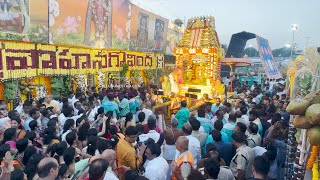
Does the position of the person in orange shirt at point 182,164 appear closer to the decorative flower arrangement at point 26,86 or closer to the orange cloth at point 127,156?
the orange cloth at point 127,156

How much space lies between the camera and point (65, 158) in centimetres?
372

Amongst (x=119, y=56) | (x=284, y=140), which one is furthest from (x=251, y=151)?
(x=119, y=56)

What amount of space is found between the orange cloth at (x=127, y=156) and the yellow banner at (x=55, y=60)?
23.5 ft

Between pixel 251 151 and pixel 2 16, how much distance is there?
29.7 feet

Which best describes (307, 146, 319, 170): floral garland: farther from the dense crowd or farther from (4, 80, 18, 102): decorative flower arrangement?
(4, 80, 18, 102): decorative flower arrangement

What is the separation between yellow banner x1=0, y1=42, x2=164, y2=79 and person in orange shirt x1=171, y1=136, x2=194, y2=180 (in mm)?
7867

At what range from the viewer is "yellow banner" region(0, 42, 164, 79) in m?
9.91

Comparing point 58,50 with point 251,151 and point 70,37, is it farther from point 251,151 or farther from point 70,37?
point 251,151

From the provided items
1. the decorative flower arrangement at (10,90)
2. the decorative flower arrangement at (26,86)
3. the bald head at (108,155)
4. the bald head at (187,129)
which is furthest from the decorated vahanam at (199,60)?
the bald head at (108,155)

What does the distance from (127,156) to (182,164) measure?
0.81m

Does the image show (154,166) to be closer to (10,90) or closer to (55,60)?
(10,90)

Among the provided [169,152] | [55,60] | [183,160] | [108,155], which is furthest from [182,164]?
[55,60]

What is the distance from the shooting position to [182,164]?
3977mm

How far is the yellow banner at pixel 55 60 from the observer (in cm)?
991
